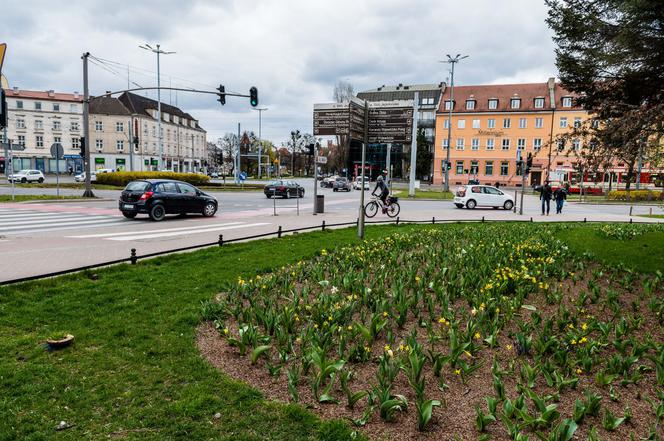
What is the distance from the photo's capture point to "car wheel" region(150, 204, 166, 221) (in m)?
17.2

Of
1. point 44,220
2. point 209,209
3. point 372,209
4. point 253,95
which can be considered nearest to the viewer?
point 44,220

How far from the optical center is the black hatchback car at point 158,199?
1717 centimetres

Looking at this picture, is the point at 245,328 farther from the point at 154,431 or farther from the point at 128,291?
the point at 128,291

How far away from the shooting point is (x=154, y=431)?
3328 mm

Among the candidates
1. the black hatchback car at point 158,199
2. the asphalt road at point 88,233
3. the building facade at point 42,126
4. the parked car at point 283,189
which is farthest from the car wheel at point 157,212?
the building facade at point 42,126

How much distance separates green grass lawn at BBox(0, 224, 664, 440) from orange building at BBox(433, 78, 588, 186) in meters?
66.4

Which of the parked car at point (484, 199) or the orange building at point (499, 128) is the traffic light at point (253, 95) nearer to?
the parked car at point (484, 199)

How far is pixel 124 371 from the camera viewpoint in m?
4.28

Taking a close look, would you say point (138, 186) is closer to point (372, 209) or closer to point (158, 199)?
point (158, 199)

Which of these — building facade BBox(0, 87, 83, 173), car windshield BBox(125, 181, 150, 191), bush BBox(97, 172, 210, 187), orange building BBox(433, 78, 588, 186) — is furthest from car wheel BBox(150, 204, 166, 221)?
building facade BBox(0, 87, 83, 173)

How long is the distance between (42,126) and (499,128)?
77.1 metres

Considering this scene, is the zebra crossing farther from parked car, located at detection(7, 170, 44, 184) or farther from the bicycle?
parked car, located at detection(7, 170, 44, 184)

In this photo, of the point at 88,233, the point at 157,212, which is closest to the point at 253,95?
the point at 157,212

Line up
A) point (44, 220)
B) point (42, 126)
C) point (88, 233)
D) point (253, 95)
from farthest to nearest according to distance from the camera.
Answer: point (42, 126) → point (253, 95) → point (44, 220) → point (88, 233)
